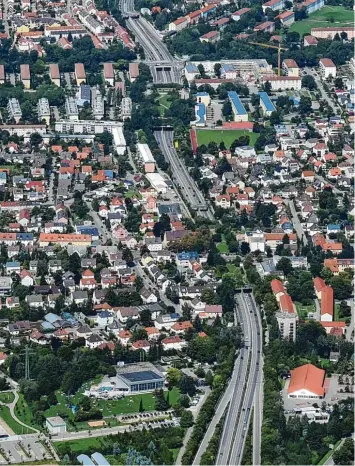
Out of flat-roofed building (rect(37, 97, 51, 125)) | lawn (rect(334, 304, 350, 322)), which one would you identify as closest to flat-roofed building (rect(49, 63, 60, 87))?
flat-roofed building (rect(37, 97, 51, 125))

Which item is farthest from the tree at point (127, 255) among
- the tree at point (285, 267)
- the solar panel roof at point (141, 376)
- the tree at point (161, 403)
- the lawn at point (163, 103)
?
the lawn at point (163, 103)

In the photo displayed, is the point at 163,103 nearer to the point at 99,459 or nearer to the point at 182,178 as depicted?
the point at 182,178

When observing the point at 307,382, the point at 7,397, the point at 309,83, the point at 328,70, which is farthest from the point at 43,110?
the point at 307,382

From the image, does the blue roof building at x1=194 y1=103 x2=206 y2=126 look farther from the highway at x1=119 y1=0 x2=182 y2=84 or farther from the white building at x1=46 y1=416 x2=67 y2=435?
the white building at x1=46 y1=416 x2=67 y2=435

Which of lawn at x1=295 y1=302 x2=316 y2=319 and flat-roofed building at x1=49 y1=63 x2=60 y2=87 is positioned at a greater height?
lawn at x1=295 y1=302 x2=316 y2=319

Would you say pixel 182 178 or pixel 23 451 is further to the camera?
pixel 182 178

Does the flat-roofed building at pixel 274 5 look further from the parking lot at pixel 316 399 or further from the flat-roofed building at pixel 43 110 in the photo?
the parking lot at pixel 316 399

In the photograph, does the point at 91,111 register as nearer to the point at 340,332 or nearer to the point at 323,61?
the point at 323,61
